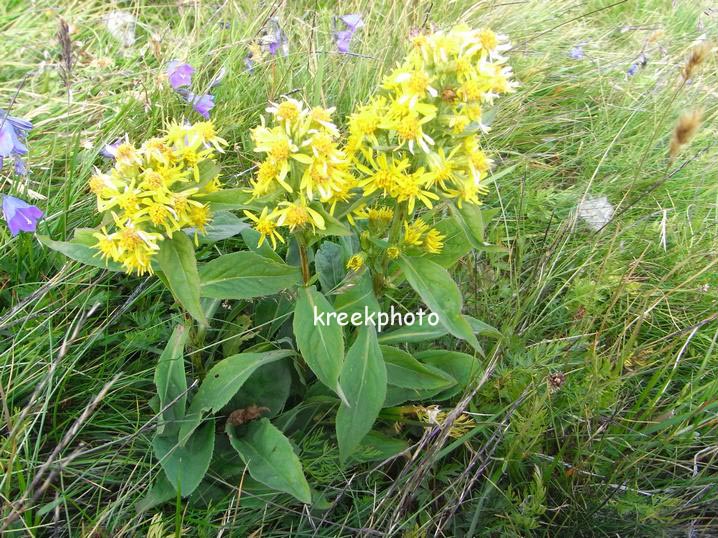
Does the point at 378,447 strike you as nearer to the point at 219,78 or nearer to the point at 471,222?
the point at 471,222

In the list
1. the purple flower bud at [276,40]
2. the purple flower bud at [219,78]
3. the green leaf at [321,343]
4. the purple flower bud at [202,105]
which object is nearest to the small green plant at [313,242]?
the green leaf at [321,343]

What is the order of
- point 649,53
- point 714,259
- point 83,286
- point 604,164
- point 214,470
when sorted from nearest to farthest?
point 214,470 < point 83,286 < point 714,259 < point 604,164 < point 649,53

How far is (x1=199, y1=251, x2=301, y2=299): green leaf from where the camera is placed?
1.34m

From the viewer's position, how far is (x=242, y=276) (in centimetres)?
136

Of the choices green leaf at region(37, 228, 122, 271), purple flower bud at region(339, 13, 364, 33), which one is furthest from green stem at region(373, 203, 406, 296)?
purple flower bud at region(339, 13, 364, 33)

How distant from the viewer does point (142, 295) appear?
1759 millimetres

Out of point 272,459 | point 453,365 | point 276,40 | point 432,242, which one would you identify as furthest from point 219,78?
point 272,459

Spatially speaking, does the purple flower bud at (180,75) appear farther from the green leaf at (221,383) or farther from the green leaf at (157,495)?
the green leaf at (157,495)

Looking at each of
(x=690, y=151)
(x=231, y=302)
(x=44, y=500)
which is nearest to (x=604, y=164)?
(x=690, y=151)

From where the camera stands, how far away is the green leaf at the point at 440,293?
1.24 m

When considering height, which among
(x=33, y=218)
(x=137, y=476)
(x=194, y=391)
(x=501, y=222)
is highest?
(x=33, y=218)

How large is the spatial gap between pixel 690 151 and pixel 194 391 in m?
2.37

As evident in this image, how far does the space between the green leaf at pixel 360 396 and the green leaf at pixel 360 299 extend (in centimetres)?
10

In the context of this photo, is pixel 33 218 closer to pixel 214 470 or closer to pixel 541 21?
pixel 214 470
